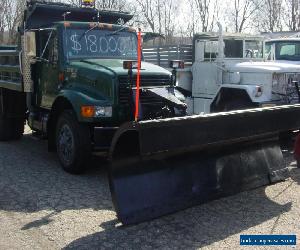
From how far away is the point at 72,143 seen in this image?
5891 mm

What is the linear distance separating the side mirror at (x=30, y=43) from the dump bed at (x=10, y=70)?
78cm

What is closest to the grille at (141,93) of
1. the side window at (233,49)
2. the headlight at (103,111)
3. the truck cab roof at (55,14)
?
the headlight at (103,111)

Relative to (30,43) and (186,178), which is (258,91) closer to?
(186,178)

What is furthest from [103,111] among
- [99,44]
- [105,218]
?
[105,218]

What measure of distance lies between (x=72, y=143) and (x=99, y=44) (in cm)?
174

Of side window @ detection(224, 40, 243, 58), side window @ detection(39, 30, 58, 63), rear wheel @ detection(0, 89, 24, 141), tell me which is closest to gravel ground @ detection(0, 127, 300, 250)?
side window @ detection(39, 30, 58, 63)

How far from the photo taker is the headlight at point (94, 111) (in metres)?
5.62

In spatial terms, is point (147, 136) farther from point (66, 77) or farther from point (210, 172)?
point (66, 77)

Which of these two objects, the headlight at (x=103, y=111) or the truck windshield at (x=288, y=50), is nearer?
the headlight at (x=103, y=111)

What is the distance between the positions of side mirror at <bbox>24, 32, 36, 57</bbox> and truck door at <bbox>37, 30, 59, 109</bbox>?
0.26 m

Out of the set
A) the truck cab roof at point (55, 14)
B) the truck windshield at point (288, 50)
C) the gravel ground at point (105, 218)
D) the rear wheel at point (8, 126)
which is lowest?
the gravel ground at point (105, 218)

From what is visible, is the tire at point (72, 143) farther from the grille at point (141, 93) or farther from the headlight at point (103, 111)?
the grille at point (141, 93)

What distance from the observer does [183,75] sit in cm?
963

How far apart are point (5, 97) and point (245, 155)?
509 centimetres
